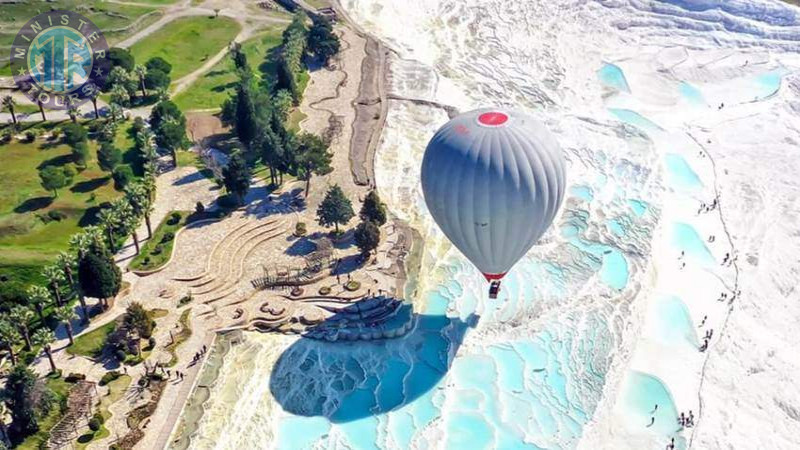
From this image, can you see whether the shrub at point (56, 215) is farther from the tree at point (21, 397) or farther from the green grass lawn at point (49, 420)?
the tree at point (21, 397)

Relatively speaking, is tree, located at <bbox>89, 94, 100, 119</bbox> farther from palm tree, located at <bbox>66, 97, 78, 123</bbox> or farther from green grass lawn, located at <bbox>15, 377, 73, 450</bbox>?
green grass lawn, located at <bbox>15, 377, 73, 450</bbox>

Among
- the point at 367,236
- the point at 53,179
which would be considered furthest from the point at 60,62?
the point at 367,236

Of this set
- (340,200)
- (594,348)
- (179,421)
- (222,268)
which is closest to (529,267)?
(594,348)

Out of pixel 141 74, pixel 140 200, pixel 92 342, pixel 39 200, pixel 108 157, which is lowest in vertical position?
pixel 92 342

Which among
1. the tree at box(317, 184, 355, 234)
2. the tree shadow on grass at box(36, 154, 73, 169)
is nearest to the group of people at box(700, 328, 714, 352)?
the tree at box(317, 184, 355, 234)

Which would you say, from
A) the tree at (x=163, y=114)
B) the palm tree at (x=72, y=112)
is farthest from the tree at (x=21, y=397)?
the palm tree at (x=72, y=112)

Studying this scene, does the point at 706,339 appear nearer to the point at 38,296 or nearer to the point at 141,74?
the point at 38,296
